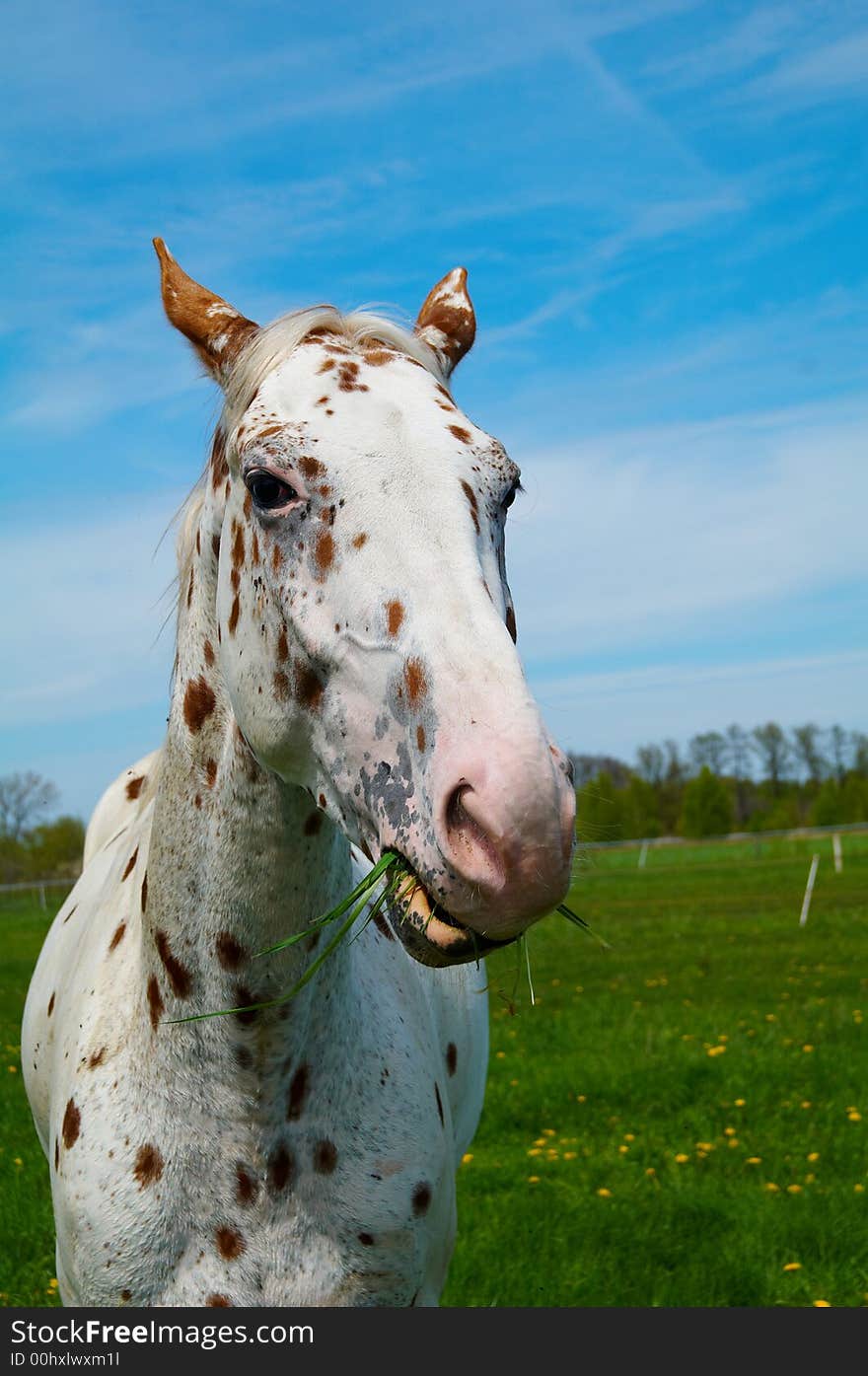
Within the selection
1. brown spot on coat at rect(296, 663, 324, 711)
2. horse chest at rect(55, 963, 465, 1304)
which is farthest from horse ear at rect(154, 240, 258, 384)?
horse chest at rect(55, 963, 465, 1304)

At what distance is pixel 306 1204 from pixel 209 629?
1.33 m

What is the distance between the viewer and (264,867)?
251 cm

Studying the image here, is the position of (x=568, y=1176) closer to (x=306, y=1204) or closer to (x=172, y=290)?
(x=306, y=1204)

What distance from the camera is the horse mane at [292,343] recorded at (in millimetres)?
2574

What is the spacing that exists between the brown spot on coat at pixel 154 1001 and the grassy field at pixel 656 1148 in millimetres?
A: 797

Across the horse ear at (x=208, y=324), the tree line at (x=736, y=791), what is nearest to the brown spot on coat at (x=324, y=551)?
the horse ear at (x=208, y=324)

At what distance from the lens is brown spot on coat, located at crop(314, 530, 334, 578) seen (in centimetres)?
220

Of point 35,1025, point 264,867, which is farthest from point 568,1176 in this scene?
point 264,867

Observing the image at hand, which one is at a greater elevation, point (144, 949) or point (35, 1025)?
point (144, 949)

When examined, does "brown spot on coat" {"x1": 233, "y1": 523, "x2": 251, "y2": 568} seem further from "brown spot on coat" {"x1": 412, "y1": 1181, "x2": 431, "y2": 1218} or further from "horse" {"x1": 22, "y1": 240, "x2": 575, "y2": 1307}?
"brown spot on coat" {"x1": 412, "y1": 1181, "x2": 431, "y2": 1218}

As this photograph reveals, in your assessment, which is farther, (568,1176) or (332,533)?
(568,1176)

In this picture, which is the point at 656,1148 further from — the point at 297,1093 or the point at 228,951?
the point at 228,951

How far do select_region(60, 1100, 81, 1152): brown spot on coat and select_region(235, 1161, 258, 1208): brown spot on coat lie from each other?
1.50ft

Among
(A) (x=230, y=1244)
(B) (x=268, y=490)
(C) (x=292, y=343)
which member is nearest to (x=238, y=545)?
(B) (x=268, y=490)
